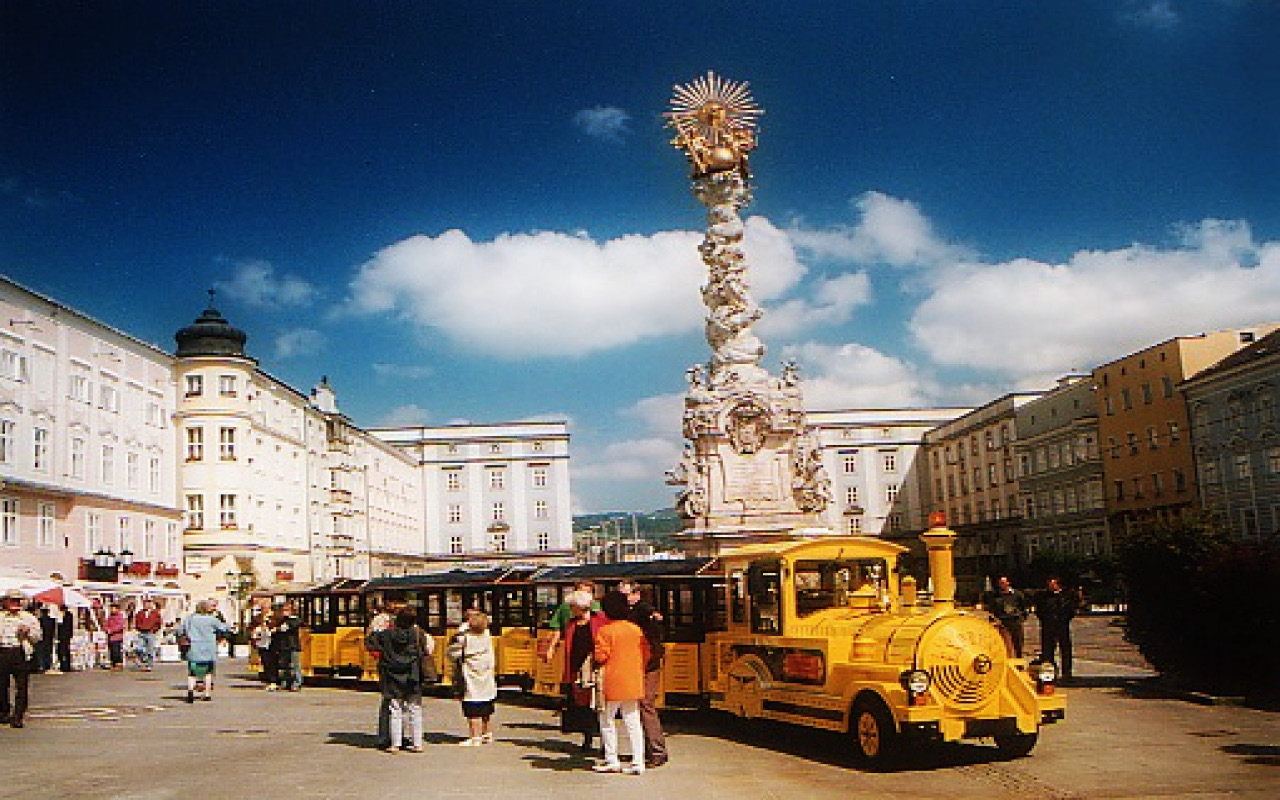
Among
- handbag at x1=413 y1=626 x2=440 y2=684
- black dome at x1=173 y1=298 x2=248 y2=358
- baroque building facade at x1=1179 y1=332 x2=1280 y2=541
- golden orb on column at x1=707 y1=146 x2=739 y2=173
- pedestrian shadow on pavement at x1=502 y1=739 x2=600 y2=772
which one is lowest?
pedestrian shadow on pavement at x1=502 y1=739 x2=600 y2=772

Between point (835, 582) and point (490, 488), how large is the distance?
90219 mm

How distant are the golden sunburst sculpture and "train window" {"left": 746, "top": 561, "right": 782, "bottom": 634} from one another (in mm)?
31974

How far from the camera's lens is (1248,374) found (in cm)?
4934

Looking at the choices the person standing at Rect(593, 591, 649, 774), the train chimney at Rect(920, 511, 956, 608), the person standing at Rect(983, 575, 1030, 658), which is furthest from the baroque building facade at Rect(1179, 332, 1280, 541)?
the person standing at Rect(593, 591, 649, 774)

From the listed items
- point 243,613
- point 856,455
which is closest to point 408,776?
point 243,613

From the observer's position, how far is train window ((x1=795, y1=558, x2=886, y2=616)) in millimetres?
14531

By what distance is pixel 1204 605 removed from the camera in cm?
1742

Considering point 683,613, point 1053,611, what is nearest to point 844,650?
point 683,613

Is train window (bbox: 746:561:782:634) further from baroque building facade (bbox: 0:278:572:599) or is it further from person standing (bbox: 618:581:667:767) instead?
baroque building facade (bbox: 0:278:572:599)

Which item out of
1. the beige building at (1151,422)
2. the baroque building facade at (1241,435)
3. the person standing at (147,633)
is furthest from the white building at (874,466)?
the person standing at (147,633)

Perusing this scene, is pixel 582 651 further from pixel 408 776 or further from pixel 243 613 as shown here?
pixel 243 613

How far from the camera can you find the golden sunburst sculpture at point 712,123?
45.2 meters

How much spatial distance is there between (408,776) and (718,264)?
111ft

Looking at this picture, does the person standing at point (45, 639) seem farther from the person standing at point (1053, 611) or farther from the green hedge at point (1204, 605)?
the green hedge at point (1204, 605)
